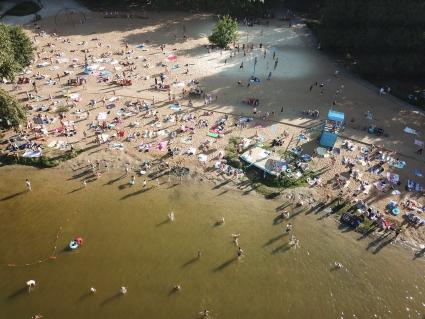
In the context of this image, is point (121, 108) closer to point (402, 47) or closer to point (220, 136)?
point (220, 136)

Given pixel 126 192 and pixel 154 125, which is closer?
pixel 126 192

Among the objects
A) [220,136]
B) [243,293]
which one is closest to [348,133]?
[220,136]

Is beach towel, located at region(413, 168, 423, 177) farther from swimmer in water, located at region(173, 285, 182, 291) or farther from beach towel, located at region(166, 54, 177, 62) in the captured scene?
beach towel, located at region(166, 54, 177, 62)

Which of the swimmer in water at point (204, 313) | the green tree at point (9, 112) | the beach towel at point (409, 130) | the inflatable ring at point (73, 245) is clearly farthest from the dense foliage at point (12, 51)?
the beach towel at point (409, 130)

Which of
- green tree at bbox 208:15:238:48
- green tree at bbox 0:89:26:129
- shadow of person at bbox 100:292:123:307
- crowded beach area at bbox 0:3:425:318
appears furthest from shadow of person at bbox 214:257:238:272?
green tree at bbox 208:15:238:48

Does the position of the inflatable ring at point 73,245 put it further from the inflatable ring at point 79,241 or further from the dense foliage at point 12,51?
the dense foliage at point 12,51

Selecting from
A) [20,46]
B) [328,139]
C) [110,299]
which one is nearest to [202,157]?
[328,139]

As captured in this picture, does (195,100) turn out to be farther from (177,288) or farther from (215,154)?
(177,288)

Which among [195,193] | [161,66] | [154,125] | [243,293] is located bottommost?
[243,293]

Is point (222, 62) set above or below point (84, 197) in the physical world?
above
